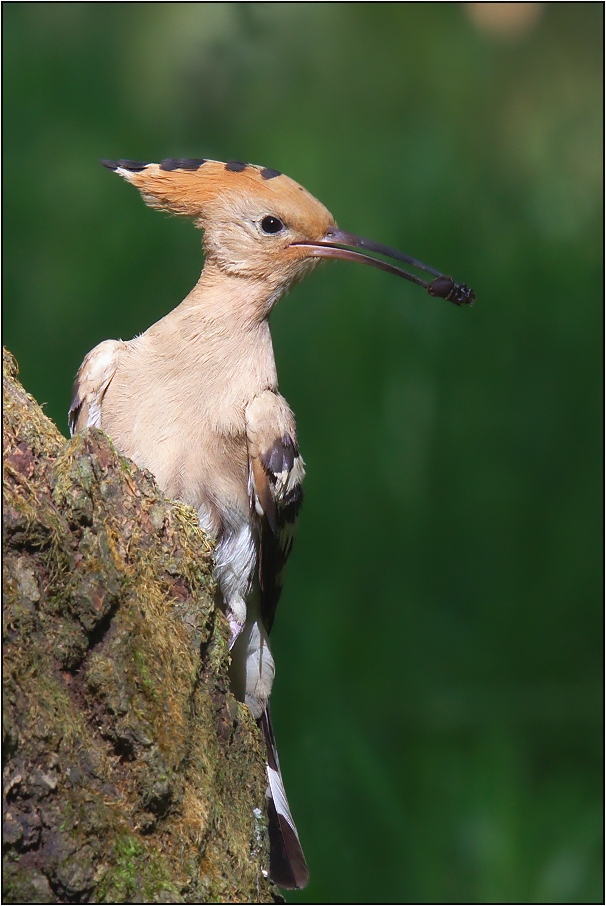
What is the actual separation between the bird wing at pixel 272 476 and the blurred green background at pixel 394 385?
151 centimetres

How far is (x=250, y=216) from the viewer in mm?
3303

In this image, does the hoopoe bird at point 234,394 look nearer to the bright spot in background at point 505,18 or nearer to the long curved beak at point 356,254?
the long curved beak at point 356,254

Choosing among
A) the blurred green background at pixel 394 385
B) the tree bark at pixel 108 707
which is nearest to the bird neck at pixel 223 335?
the tree bark at pixel 108 707

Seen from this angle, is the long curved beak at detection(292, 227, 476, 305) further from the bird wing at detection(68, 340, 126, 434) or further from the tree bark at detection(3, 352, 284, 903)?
the tree bark at detection(3, 352, 284, 903)

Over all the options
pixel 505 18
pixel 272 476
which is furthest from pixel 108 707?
pixel 505 18

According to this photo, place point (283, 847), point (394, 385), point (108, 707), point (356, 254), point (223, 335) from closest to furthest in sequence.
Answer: point (108, 707)
point (283, 847)
point (223, 335)
point (356, 254)
point (394, 385)

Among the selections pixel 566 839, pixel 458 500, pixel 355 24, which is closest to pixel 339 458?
pixel 458 500

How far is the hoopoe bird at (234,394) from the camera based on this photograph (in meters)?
2.96

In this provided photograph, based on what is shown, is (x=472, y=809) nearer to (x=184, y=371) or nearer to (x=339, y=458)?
(x=339, y=458)

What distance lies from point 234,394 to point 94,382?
16.8 inches

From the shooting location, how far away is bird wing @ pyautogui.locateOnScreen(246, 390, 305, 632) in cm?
300

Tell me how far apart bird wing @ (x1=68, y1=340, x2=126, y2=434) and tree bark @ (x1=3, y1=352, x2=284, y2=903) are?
2.54 ft

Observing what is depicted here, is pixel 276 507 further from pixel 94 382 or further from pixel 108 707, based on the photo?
pixel 108 707

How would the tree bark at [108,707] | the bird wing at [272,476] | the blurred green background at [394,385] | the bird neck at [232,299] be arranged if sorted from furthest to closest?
the blurred green background at [394,385], the bird neck at [232,299], the bird wing at [272,476], the tree bark at [108,707]
